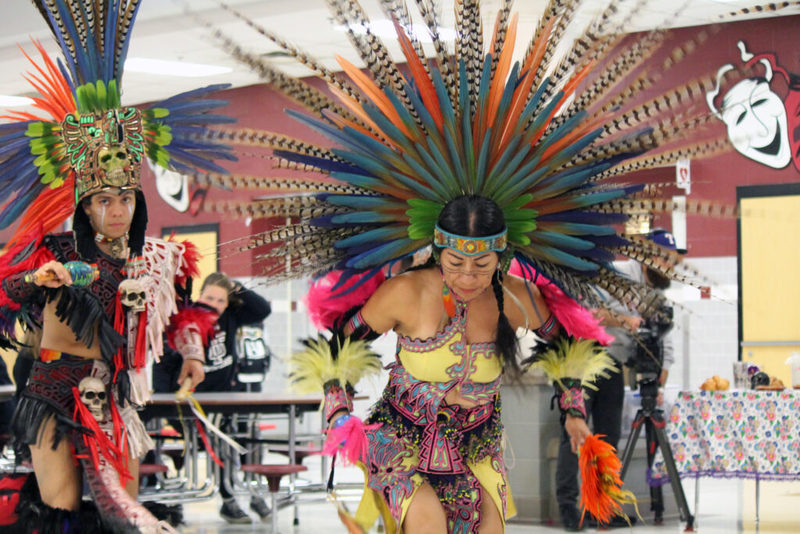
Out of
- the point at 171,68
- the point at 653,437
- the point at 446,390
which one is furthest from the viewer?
the point at 171,68

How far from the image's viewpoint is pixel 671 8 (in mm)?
9125

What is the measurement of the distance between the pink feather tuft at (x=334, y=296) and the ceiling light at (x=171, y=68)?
823 cm

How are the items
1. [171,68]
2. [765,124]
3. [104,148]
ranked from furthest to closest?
[171,68]
[765,124]
[104,148]

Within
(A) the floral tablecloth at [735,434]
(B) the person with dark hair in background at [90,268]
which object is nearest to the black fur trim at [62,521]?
(B) the person with dark hair in background at [90,268]

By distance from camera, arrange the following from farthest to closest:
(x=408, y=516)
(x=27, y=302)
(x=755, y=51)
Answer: (x=755, y=51) < (x=27, y=302) < (x=408, y=516)

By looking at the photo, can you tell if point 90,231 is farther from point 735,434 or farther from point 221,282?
point 735,434

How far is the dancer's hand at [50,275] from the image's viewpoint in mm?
3557

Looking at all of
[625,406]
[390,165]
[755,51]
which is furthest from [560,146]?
[755,51]

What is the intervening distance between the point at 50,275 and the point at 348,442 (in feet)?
4.06

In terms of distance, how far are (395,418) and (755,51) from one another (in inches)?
308

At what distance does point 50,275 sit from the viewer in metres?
3.56

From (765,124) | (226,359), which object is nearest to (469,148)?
(226,359)

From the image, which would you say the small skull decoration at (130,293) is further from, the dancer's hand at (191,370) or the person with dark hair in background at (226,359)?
the person with dark hair in background at (226,359)

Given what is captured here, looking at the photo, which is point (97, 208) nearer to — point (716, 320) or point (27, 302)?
point (27, 302)
